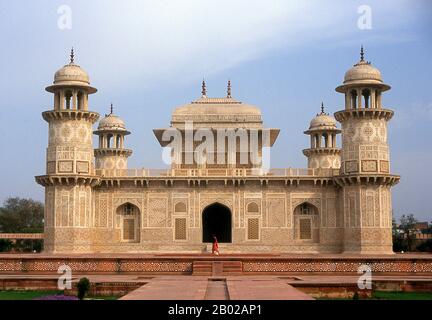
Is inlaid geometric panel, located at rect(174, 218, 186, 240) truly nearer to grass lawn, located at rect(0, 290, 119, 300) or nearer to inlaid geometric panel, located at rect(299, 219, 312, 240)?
inlaid geometric panel, located at rect(299, 219, 312, 240)

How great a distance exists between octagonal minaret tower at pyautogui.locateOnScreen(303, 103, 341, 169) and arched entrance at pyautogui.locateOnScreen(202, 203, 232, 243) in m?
8.04

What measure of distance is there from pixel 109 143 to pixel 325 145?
1244 centimetres

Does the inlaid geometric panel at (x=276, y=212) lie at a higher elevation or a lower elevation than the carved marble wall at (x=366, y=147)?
lower

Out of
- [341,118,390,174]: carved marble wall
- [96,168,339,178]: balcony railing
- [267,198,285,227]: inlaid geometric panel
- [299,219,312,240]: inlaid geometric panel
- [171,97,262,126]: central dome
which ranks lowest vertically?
[299,219,312,240]: inlaid geometric panel

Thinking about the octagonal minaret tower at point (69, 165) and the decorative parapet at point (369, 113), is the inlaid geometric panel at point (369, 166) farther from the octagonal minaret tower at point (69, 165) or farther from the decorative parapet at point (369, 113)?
the octagonal minaret tower at point (69, 165)

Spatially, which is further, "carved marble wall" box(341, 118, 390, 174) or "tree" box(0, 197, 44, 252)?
"tree" box(0, 197, 44, 252)

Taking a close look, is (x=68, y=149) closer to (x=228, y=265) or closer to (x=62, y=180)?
(x=62, y=180)

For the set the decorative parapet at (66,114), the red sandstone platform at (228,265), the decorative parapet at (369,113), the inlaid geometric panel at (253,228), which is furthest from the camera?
the inlaid geometric panel at (253,228)

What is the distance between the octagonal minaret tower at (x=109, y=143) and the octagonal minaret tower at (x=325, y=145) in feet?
34.9

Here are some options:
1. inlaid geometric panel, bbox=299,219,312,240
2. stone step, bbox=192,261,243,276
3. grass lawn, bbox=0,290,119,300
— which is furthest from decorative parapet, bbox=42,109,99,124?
grass lawn, bbox=0,290,119,300

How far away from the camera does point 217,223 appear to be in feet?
106

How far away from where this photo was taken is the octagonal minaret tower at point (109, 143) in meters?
38.2

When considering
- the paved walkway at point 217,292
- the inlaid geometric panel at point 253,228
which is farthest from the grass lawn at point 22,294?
the inlaid geometric panel at point 253,228

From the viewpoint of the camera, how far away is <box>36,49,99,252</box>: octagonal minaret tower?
88.7 ft
